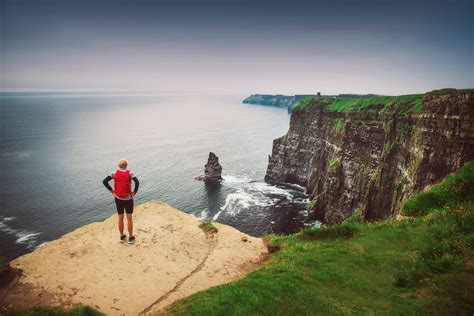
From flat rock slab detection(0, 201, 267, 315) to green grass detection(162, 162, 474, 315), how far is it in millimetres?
1712

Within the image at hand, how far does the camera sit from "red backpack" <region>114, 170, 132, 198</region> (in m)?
13.2

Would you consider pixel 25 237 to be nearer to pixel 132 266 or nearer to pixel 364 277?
pixel 132 266

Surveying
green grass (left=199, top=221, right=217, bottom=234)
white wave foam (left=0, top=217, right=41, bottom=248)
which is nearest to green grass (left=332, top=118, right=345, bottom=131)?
green grass (left=199, top=221, right=217, bottom=234)

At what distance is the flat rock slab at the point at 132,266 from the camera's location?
10.4 meters

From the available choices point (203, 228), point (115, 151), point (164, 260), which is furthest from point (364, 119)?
point (115, 151)

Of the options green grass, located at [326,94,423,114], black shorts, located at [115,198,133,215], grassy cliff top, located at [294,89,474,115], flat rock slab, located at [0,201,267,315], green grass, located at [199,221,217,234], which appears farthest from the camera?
green grass, located at [326,94,423,114]

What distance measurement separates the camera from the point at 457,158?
95.5 ft

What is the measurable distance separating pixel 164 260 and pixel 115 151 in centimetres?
10915

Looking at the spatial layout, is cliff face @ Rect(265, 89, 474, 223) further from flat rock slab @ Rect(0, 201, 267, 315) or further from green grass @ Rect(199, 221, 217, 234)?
flat rock slab @ Rect(0, 201, 267, 315)

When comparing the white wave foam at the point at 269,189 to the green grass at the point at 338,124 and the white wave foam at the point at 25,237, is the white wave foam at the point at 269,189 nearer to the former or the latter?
the green grass at the point at 338,124

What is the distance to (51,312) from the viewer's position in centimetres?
914

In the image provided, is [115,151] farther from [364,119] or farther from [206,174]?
[364,119]

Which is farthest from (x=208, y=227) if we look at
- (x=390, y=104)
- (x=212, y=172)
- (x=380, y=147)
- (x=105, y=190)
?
(x=212, y=172)

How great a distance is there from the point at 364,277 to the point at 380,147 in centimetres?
4216
